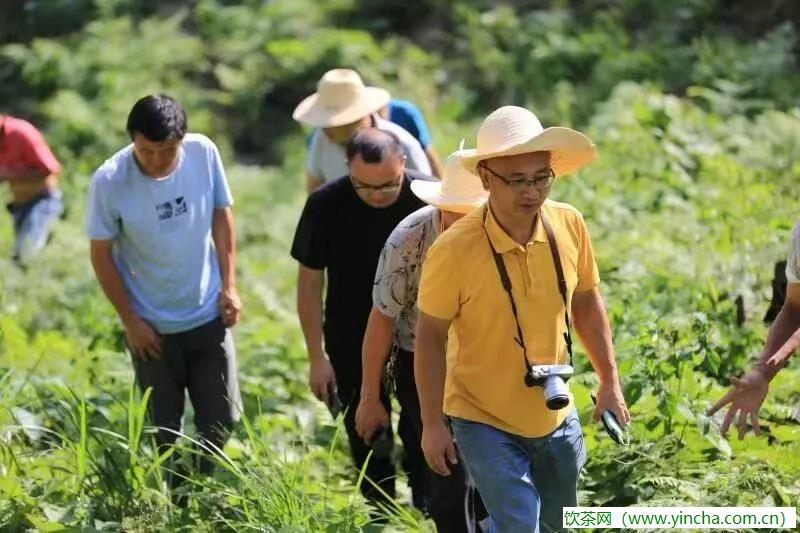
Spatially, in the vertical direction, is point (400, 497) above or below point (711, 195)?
below

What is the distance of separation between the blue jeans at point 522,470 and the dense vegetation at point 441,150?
0.58 meters

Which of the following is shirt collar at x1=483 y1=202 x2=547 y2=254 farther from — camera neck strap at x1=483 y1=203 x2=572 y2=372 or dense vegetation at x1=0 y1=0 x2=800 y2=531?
dense vegetation at x1=0 y1=0 x2=800 y2=531

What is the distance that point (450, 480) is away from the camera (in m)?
5.91

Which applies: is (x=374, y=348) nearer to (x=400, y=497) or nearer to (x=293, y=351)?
(x=400, y=497)

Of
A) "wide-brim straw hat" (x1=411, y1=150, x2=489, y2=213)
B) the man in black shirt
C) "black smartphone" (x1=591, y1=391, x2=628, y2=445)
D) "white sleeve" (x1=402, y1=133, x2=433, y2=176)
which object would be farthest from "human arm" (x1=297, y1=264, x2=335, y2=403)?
"black smartphone" (x1=591, y1=391, x2=628, y2=445)

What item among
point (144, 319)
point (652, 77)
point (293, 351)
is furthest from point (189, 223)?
point (652, 77)

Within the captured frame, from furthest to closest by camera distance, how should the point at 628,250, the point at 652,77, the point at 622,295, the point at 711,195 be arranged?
the point at 652,77
the point at 711,195
the point at 628,250
the point at 622,295

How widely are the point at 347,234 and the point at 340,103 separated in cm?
180

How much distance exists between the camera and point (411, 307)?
588cm

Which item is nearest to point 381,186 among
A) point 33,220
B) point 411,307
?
point 411,307

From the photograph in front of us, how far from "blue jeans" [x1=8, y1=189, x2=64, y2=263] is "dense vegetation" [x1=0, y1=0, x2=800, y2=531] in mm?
152

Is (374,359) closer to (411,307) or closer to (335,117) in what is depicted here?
(411,307)

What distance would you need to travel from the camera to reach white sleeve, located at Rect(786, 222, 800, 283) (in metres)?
4.99

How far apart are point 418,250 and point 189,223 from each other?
1811mm
